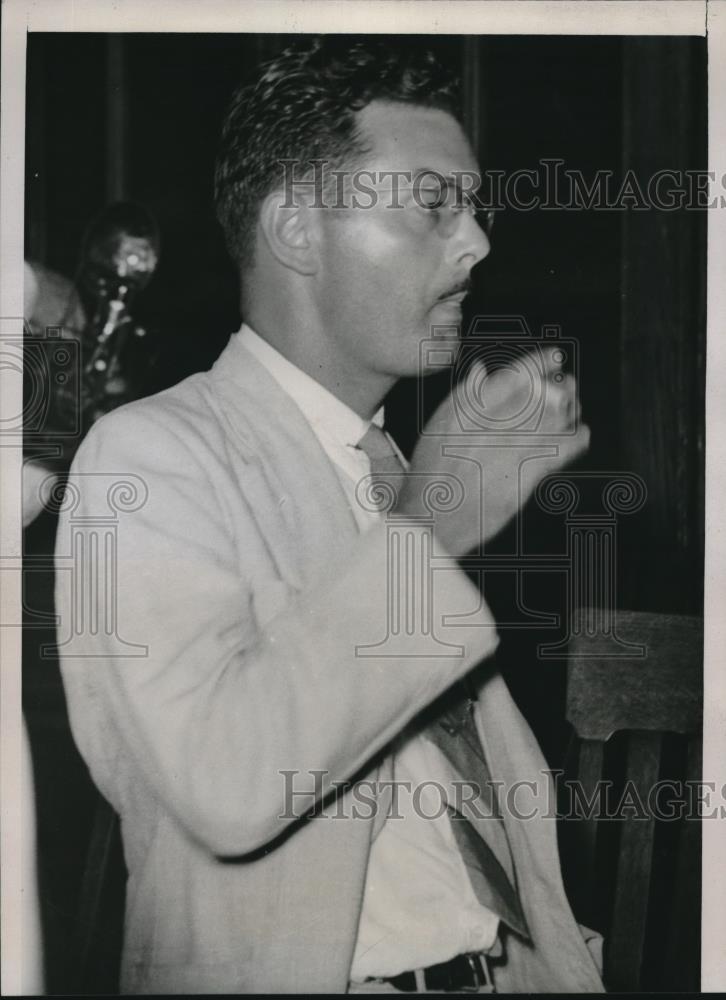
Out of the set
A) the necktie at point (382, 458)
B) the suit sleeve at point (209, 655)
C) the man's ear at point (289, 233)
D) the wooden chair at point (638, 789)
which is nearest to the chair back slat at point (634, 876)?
the wooden chair at point (638, 789)

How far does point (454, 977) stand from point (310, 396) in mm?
777

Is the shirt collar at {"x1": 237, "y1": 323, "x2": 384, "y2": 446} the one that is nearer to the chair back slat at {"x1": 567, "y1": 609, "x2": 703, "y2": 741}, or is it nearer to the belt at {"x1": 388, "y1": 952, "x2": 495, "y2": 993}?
the chair back slat at {"x1": 567, "y1": 609, "x2": 703, "y2": 741}

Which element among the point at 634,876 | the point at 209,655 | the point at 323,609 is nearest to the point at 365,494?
the point at 323,609

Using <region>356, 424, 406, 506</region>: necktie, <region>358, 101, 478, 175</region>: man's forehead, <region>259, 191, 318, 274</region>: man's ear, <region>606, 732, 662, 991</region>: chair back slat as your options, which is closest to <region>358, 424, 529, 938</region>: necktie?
<region>356, 424, 406, 506</region>: necktie

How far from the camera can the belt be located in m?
1.33

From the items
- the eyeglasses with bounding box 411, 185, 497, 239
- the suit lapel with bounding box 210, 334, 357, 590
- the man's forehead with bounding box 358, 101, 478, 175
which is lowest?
the suit lapel with bounding box 210, 334, 357, 590

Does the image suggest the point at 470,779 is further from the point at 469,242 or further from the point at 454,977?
the point at 469,242

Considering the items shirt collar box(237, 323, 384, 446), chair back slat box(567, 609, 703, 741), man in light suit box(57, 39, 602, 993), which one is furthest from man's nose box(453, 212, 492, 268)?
chair back slat box(567, 609, 703, 741)

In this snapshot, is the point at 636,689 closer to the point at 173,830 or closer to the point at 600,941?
the point at 600,941

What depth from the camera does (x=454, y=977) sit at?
1340 millimetres

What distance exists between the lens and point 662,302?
1400mm

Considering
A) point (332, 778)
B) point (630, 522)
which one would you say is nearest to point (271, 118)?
point (630, 522)

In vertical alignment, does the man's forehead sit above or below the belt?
above

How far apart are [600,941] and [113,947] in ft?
2.10
